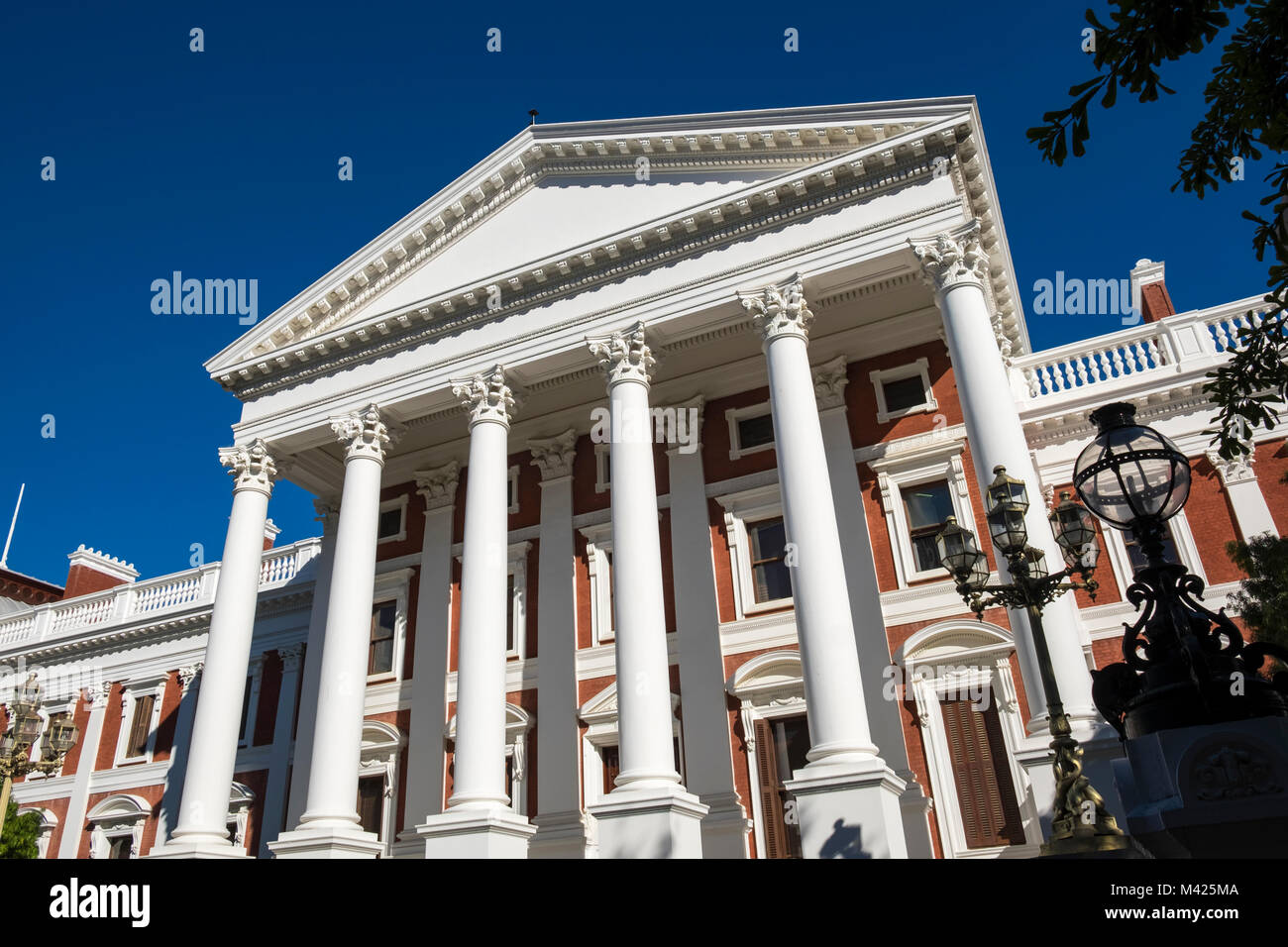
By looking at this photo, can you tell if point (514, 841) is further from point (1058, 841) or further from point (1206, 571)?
point (1206, 571)

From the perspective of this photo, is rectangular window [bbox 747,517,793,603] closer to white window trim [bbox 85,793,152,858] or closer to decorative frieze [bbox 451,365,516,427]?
decorative frieze [bbox 451,365,516,427]

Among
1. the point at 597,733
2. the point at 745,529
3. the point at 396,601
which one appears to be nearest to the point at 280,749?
the point at 396,601

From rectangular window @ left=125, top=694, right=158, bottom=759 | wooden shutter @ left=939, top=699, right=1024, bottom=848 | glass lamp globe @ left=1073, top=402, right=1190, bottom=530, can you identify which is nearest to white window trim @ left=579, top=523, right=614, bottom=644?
wooden shutter @ left=939, top=699, right=1024, bottom=848

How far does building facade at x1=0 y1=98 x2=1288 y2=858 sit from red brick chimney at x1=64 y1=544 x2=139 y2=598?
14980 millimetres

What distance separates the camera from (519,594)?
2267cm

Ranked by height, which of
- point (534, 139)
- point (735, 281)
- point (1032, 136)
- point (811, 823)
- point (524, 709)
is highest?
point (534, 139)

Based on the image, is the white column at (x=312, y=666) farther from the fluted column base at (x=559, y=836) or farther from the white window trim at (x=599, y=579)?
the white window trim at (x=599, y=579)

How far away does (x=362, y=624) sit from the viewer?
62.4 ft

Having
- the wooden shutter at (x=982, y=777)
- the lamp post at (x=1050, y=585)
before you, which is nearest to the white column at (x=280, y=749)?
the wooden shutter at (x=982, y=777)

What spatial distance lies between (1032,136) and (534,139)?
19.0 m

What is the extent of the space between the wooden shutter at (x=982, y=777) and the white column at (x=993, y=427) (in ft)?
9.27

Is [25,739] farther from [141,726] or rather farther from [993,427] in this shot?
[993,427]

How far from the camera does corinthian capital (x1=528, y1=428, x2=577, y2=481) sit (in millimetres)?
23734

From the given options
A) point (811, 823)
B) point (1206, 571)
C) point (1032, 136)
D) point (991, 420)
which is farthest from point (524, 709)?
point (1032, 136)
